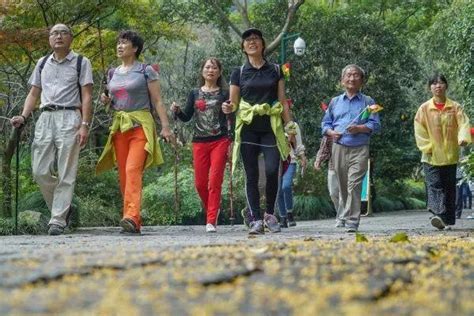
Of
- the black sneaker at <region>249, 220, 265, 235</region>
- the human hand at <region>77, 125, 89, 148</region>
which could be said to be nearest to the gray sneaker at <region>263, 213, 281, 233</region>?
the black sneaker at <region>249, 220, 265, 235</region>

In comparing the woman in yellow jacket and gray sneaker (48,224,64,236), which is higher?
the woman in yellow jacket

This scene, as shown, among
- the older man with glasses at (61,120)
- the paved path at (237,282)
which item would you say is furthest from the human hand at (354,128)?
the paved path at (237,282)

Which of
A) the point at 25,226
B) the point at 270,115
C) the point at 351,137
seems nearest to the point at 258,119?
the point at 270,115

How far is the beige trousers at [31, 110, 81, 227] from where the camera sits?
10344mm

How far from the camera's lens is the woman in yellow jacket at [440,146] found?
39.3ft

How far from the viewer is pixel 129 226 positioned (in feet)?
33.7

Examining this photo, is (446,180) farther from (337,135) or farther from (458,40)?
(458,40)

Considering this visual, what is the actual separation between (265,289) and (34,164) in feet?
22.8

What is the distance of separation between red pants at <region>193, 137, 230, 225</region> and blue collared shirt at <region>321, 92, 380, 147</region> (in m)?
1.25

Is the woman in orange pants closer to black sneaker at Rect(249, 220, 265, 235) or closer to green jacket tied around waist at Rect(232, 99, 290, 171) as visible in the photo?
green jacket tied around waist at Rect(232, 99, 290, 171)

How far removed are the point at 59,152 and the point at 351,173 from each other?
10.3ft

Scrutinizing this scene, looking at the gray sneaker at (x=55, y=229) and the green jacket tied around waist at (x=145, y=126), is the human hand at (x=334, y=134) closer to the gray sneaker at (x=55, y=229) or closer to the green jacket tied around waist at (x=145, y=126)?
the green jacket tied around waist at (x=145, y=126)

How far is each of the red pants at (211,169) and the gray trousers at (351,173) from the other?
49.4 inches

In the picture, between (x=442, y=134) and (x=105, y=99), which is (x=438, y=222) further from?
(x=105, y=99)
